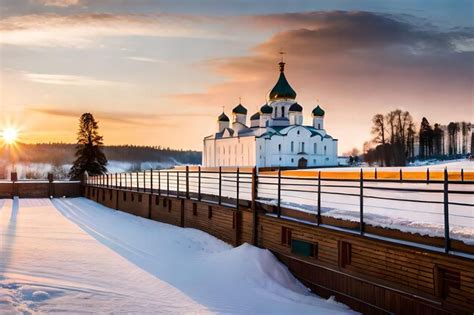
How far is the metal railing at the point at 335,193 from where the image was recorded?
8328 mm

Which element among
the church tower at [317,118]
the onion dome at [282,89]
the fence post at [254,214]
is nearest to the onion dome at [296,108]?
the onion dome at [282,89]

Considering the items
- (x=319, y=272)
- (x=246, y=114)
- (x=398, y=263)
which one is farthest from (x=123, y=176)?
(x=246, y=114)

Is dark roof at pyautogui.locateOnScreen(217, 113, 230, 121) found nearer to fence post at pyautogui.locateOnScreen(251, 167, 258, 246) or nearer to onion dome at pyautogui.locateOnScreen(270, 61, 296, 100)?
onion dome at pyautogui.locateOnScreen(270, 61, 296, 100)

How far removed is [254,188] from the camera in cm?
1281

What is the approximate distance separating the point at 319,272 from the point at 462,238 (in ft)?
11.9

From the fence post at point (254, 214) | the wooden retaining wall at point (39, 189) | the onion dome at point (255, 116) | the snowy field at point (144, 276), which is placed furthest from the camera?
the onion dome at point (255, 116)

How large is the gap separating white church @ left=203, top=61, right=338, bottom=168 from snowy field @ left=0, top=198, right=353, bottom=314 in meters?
49.7

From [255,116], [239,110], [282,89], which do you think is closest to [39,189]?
[255,116]

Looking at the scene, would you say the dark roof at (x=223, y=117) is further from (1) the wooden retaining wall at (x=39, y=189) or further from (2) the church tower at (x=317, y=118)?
(1) the wooden retaining wall at (x=39, y=189)

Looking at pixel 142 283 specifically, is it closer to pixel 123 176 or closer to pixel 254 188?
pixel 254 188

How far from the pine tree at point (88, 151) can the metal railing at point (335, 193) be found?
27249 mm

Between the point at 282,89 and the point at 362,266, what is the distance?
64647 millimetres

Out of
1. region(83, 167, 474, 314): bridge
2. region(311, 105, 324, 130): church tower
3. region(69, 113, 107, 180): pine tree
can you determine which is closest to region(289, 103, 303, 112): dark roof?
region(311, 105, 324, 130): church tower

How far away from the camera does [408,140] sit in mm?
79750
